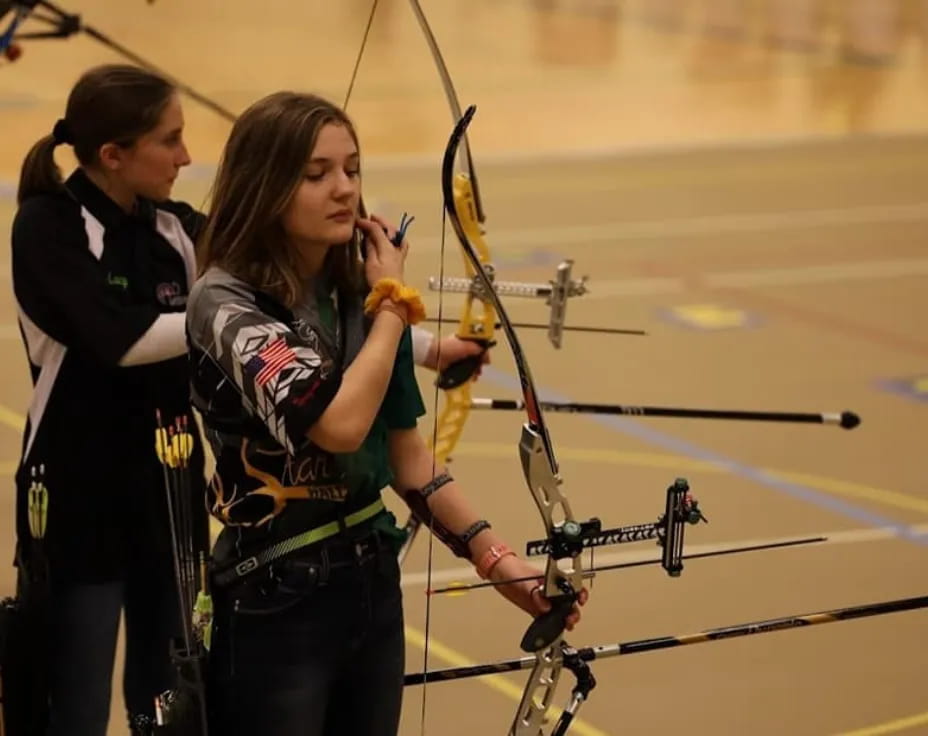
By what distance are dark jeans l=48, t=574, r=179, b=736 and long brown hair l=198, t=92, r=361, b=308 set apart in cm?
85

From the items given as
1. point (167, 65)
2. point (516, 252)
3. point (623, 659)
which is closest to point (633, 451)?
point (623, 659)

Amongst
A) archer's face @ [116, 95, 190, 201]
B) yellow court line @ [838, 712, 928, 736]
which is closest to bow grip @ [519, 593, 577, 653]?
archer's face @ [116, 95, 190, 201]

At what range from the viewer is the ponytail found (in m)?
2.73

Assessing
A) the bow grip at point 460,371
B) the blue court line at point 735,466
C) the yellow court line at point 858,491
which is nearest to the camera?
the bow grip at point 460,371

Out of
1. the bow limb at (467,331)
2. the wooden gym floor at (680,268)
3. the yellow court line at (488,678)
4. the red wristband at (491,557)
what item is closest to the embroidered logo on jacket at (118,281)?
the bow limb at (467,331)

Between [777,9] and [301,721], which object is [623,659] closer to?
[301,721]

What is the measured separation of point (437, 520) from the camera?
2262mm

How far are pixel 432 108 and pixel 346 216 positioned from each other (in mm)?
8799

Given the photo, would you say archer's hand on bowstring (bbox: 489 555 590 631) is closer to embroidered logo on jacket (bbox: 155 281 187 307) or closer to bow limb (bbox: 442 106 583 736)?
bow limb (bbox: 442 106 583 736)

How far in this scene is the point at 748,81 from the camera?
39.1 feet

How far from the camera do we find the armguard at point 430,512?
2.25 metres

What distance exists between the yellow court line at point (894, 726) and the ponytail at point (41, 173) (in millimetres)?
1886

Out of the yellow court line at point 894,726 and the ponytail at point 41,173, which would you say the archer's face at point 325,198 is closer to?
the ponytail at point 41,173

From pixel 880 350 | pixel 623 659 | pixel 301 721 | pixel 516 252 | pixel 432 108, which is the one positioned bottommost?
pixel 301 721
